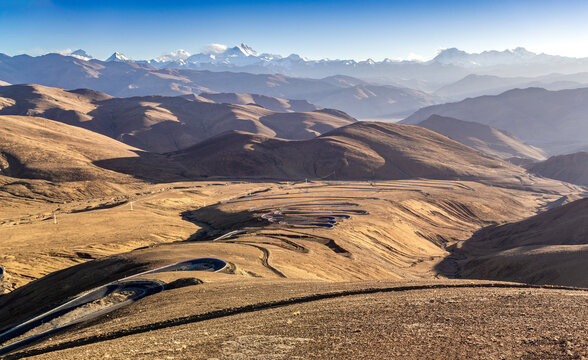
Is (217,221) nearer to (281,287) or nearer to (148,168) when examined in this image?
(281,287)

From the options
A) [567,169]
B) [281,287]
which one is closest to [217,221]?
[281,287]

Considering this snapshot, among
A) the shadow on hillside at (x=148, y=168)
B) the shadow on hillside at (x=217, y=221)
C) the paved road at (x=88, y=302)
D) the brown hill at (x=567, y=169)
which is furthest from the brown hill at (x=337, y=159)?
the paved road at (x=88, y=302)

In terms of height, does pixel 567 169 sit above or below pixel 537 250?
above

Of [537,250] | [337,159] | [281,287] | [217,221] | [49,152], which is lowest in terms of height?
[217,221]

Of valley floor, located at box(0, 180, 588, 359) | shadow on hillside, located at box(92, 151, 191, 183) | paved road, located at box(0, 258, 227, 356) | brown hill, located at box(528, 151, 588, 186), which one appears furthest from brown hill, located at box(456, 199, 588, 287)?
brown hill, located at box(528, 151, 588, 186)

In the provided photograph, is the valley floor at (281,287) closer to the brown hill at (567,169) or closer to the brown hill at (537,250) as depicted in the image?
the brown hill at (537,250)

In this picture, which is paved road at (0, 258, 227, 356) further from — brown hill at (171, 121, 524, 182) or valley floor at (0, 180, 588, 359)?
brown hill at (171, 121, 524, 182)

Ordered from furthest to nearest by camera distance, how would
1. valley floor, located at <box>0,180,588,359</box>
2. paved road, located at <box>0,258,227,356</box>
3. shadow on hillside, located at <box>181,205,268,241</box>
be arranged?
shadow on hillside, located at <box>181,205,268,241</box>, paved road, located at <box>0,258,227,356</box>, valley floor, located at <box>0,180,588,359</box>
